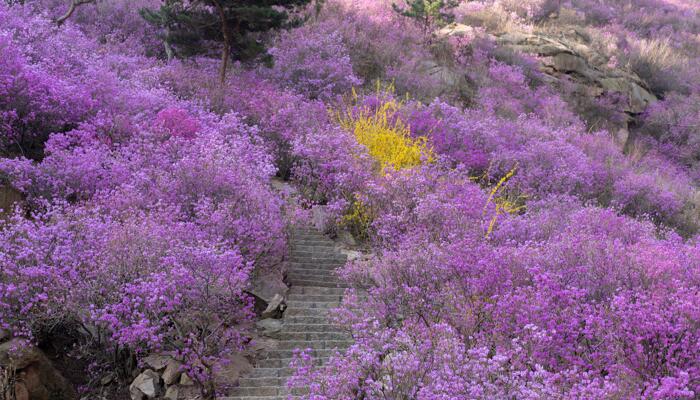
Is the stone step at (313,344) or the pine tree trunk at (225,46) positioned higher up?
the pine tree trunk at (225,46)

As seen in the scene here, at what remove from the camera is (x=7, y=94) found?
26.4 feet

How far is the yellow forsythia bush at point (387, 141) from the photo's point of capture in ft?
31.5

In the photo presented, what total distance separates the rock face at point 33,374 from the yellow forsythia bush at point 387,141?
5.45 meters

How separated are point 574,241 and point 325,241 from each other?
3.37 metres

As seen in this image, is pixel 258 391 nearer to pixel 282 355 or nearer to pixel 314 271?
pixel 282 355

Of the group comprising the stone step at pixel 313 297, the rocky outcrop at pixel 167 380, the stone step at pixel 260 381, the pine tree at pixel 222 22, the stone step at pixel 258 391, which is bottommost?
the stone step at pixel 313 297

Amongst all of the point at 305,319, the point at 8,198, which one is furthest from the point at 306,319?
the point at 8,198

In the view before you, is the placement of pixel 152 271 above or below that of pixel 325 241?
above

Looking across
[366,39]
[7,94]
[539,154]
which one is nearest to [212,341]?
[7,94]

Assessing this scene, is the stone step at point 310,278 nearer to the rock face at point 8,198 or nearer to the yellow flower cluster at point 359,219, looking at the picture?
the yellow flower cluster at point 359,219

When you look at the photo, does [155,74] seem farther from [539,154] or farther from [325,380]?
[325,380]

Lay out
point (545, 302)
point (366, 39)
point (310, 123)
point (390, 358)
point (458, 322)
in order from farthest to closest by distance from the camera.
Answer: point (366, 39) < point (310, 123) < point (458, 322) < point (545, 302) < point (390, 358)

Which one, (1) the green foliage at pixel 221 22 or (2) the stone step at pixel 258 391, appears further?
(1) the green foliage at pixel 221 22

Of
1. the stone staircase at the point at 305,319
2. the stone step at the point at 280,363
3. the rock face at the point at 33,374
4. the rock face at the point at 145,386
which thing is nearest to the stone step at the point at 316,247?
the stone staircase at the point at 305,319
